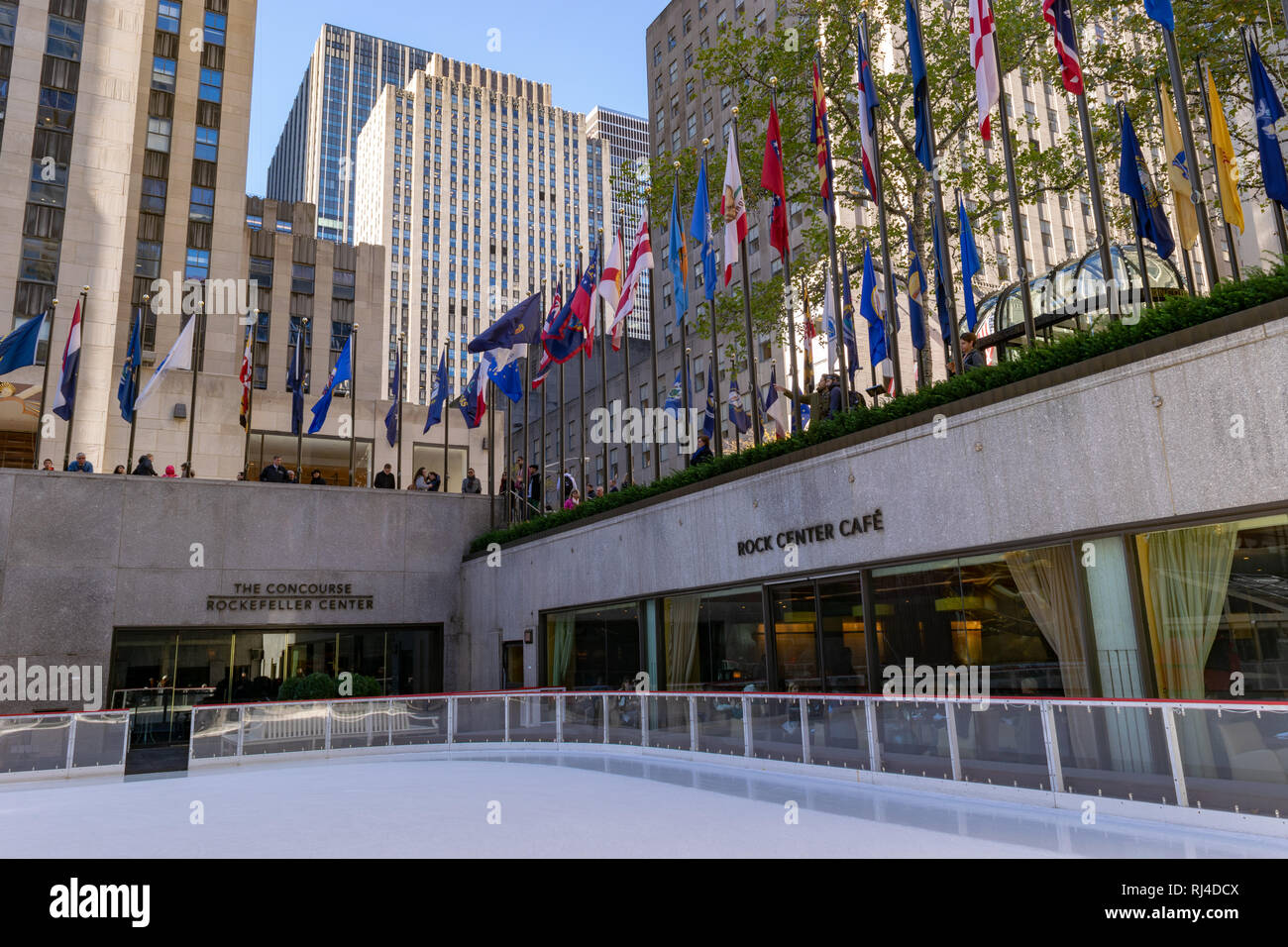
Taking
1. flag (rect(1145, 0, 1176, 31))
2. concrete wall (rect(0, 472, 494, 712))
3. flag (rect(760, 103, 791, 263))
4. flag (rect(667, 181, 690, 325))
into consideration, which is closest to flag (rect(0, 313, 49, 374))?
concrete wall (rect(0, 472, 494, 712))

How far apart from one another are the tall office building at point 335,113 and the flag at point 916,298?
541 ft

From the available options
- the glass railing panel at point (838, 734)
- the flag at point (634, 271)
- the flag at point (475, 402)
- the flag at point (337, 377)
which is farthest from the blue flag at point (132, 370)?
the glass railing panel at point (838, 734)

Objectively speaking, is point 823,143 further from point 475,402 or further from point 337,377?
point 337,377

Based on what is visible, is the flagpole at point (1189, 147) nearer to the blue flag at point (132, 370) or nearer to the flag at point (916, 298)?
the flag at point (916, 298)

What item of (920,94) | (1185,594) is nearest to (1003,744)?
(1185,594)

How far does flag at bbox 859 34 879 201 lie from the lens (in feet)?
48.4

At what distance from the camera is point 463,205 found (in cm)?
13300

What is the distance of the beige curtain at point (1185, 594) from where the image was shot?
30.3ft

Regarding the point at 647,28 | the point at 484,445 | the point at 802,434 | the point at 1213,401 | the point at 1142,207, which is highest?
the point at 647,28

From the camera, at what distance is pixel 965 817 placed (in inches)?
343

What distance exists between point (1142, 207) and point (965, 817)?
9.14 meters

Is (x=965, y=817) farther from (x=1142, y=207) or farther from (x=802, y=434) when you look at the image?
(x=1142, y=207)

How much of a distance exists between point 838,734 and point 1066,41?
32.8 ft
